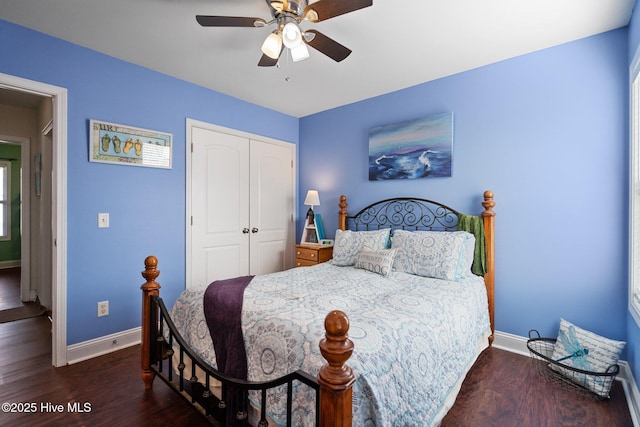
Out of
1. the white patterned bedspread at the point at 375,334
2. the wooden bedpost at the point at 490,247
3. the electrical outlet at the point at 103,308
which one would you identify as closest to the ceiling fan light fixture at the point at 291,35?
the white patterned bedspread at the point at 375,334

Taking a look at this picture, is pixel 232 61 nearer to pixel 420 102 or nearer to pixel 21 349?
pixel 420 102

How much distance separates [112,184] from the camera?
2.71m

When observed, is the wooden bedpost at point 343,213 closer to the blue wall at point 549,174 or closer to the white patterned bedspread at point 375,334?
the blue wall at point 549,174

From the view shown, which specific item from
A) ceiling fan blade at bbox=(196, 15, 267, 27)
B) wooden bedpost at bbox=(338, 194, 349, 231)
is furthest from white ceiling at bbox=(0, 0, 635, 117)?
wooden bedpost at bbox=(338, 194, 349, 231)

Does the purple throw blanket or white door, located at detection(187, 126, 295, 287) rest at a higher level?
white door, located at detection(187, 126, 295, 287)

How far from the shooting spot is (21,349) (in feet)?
8.65

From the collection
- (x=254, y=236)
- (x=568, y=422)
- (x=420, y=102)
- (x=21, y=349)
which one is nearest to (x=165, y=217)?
(x=254, y=236)

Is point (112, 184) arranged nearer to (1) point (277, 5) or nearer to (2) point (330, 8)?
(1) point (277, 5)

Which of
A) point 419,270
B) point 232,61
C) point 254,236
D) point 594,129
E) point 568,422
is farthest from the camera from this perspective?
point 254,236

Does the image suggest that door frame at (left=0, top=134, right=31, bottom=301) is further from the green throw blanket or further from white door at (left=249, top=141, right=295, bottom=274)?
the green throw blanket

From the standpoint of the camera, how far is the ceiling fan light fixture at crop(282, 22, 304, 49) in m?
1.77

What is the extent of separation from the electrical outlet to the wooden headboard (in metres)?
2.44

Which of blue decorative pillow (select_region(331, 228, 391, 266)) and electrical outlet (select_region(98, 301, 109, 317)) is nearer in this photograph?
electrical outlet (select_region(98, 301, 109, 317))

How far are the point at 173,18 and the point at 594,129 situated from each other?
3.11 meters
